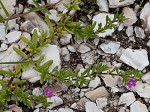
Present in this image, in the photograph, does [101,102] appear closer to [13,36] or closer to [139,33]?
[139,33]

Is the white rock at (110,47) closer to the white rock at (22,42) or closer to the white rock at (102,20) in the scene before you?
the white rock at (102,20)

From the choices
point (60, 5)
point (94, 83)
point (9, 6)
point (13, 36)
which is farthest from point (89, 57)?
point (9, 6)

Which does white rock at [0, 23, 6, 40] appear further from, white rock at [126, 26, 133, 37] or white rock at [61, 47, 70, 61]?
white rock at [126, 26, 133, 37]

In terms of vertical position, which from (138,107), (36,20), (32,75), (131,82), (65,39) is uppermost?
(36,20)

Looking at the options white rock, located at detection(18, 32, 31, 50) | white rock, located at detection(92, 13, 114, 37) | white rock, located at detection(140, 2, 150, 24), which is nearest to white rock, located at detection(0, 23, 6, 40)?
white rock, located at detection(18, 32, 31, 50)

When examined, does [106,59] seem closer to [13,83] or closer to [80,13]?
[80,13]

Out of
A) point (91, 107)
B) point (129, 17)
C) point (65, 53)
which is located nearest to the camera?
point (91, 107)
